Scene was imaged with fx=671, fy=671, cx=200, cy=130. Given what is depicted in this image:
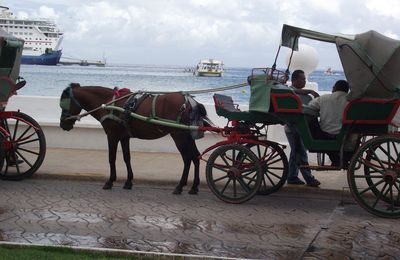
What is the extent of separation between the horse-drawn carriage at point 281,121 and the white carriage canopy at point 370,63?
1cm

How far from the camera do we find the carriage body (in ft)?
27.6

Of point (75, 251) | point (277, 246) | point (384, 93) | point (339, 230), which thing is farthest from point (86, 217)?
point (384, 93)

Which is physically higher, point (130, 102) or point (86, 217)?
point (130, 102)

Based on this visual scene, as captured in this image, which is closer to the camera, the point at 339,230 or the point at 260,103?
the point at 339,230

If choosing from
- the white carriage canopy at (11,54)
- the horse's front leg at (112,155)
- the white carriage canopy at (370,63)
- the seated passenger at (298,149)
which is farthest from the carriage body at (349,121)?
the white carriage canopy at (11,54)

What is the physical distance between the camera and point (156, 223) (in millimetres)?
8141

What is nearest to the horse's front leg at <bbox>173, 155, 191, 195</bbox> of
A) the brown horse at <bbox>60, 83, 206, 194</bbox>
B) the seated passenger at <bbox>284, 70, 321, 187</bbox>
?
the brown horse at <bbox>60, 83, 206, 194</bbox>

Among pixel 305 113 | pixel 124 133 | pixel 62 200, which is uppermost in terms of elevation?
pixel 305 113

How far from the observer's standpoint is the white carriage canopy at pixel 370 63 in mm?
8352

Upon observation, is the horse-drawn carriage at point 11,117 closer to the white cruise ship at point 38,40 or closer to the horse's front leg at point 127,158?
the horse's front leg at point 127,158

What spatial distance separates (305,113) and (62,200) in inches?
141

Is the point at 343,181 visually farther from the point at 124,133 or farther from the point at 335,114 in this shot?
the point at 124,133

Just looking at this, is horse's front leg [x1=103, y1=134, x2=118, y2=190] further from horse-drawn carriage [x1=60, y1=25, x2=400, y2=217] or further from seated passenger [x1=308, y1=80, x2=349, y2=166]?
seated passenger [x1=308, y1=80, x2=349, y2=166]

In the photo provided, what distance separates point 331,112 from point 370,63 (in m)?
0.92
